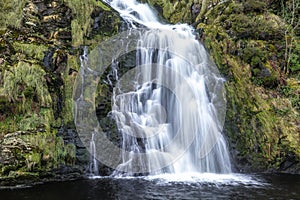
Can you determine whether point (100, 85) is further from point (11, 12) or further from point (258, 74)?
point (258, 74)

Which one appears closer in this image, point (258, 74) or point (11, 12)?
point (11, 12)

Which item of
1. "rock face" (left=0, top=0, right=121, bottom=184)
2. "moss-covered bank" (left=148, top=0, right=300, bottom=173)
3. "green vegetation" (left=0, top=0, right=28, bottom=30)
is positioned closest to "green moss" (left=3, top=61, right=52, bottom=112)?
"rock face" (left=0, top=0, right=121, bottom=184)

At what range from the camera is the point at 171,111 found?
37.2ft

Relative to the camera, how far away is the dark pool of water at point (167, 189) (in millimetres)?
7766

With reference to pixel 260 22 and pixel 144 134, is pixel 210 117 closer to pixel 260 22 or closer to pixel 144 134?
pixel 144 134

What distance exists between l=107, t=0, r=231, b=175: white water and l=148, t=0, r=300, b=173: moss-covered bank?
75 centimetres

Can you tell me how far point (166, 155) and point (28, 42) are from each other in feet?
22.3

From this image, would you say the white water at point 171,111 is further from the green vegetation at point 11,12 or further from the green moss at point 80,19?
the green vegetation at point 11,12

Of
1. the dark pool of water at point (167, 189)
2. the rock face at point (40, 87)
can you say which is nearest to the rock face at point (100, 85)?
the rock face at point (40, 87)

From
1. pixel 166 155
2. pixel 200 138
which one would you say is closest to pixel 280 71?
pixel 200 138

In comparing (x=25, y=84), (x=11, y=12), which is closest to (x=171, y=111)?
(x=25, y=84)

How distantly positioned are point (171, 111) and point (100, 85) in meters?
3.04

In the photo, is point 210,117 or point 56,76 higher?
point 56,76

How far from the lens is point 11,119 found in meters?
9.21
